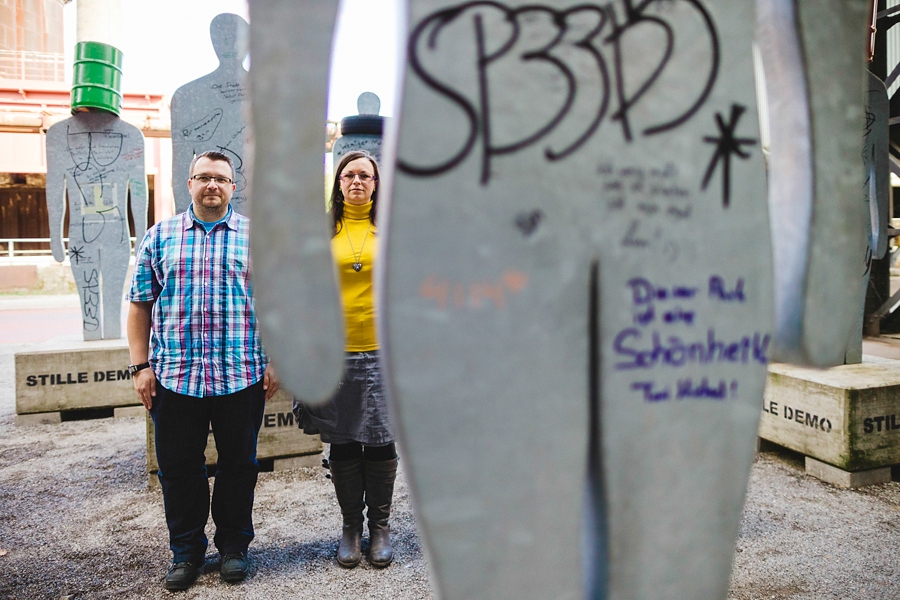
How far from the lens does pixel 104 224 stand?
16.7 feet

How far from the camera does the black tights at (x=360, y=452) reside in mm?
2494

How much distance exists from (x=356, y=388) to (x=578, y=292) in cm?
170

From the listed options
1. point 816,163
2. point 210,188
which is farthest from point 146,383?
point 816,163

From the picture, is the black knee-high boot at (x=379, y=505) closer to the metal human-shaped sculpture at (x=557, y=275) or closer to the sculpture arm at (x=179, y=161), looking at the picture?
the metal human-shaped sculpture at (x=557, y=275)

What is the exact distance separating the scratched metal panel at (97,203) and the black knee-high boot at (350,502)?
3493 mm

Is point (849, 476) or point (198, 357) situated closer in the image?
point (198, 357)

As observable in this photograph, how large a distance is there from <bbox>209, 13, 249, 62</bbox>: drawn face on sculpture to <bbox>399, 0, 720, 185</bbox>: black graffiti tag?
11.6 feet

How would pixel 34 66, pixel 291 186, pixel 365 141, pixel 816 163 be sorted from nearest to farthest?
pixel 291 186 → pixel 816 163 → pixel 365 141 → pixel 34 66

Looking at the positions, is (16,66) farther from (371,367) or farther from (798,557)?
(798,557)

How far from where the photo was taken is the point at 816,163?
0.94 metres

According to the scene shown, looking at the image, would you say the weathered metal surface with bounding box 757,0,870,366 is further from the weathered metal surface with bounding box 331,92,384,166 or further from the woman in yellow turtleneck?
the weathered metal surface with bounding box 331,92,384,166

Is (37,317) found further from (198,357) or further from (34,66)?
(34,66)

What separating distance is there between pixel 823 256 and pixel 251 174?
2.82 feet

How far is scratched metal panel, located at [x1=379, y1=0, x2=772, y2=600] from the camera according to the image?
0.74m
